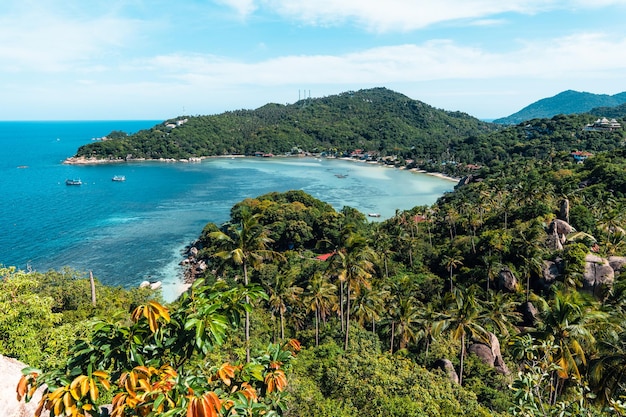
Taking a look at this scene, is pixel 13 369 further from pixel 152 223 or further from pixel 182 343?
pixel 152 223

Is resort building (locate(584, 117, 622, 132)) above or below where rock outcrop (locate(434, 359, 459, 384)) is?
above

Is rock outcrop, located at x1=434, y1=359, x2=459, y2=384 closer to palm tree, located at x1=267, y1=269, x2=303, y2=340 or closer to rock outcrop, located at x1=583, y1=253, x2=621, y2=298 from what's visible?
palm tree, located at x1=267, y1=269, x2=303, y2=340

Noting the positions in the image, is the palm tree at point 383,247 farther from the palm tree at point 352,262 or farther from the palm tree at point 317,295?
the palm tree at point 352,262

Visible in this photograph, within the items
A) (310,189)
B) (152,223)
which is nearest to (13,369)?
(152,223)

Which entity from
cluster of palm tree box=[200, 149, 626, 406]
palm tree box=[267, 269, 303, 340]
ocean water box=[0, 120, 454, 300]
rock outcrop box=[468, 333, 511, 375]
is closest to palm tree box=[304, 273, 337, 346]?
cluster of palm tree box=[200, 149, 626, 406]

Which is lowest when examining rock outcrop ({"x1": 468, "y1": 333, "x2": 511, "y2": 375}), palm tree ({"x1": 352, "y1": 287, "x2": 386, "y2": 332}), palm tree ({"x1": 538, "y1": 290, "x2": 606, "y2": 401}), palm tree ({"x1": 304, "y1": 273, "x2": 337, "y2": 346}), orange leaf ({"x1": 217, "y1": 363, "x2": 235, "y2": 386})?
rock outcrop ({"x1": 468, "y1": 333, "x2": 511, "y2": 375})

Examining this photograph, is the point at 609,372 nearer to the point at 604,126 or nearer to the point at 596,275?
the point at 596,275

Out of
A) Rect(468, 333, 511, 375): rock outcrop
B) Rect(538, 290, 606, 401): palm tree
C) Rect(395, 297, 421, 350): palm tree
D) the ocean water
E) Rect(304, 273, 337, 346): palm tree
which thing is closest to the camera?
Rect(538, 290, 606, 401): palm tree
